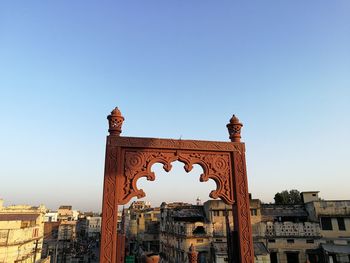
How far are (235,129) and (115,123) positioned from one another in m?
2.90

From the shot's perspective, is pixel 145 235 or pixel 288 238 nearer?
pixel 288 238

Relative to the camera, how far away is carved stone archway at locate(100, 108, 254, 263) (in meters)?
5.34

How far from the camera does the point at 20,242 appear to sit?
24.3m

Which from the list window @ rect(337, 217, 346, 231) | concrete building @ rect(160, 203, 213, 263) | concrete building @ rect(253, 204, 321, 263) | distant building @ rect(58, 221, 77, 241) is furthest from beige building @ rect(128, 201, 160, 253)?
window @ rect(337, 217, 346, 231)

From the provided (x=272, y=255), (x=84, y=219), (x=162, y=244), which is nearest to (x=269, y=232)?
(x=272, y=255)

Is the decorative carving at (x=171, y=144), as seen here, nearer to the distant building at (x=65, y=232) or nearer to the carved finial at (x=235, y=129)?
the carved finial at (x=235, y=129)

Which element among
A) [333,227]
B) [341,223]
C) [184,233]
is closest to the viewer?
[341,223]

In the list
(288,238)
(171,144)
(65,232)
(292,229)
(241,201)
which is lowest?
(65,232)

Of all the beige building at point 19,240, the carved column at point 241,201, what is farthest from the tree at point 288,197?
the carved column at point 241,201

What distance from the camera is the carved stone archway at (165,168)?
534cm

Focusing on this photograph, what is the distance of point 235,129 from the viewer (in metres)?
6.57

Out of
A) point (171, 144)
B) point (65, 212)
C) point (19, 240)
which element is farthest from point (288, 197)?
point (65, 212)

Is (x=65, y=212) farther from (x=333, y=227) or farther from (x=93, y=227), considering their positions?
(x=333, y=227)

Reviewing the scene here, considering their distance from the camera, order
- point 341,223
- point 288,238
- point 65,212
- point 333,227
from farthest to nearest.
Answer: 1. point 65,212
2. point 288,238
3. point 333,227
4. point 341,223
